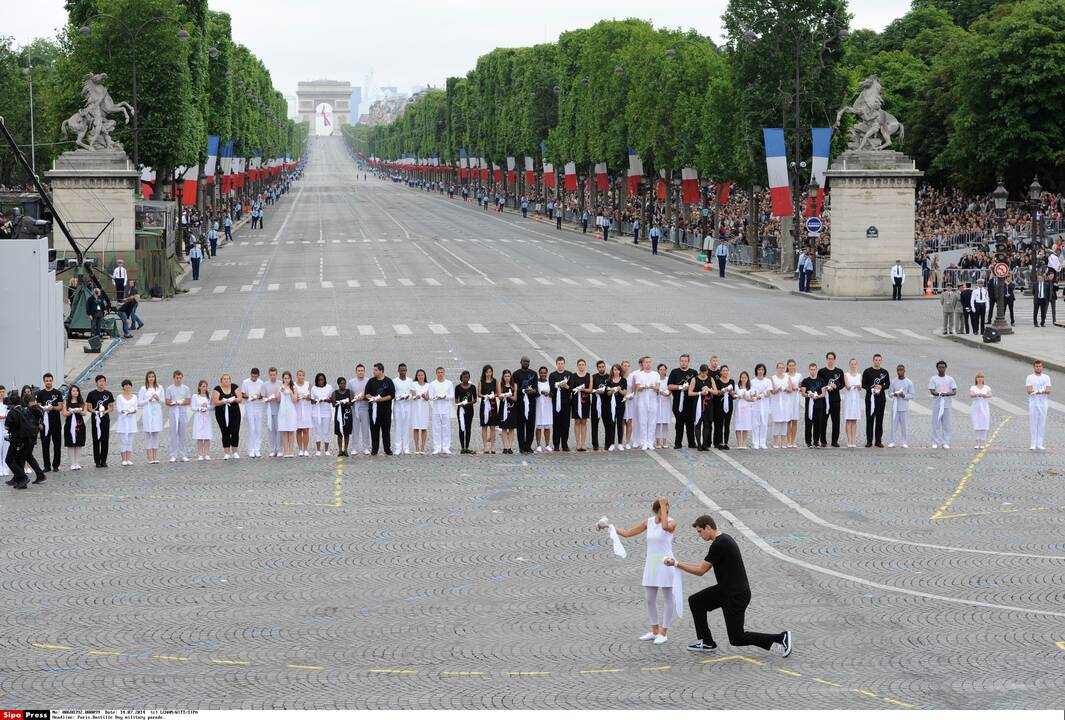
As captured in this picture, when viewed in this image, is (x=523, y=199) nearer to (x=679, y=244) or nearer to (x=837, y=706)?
(x=679, y=244)

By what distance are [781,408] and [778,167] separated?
1446 inches

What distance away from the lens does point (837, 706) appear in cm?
1305

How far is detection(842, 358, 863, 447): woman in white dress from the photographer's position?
27203 mm

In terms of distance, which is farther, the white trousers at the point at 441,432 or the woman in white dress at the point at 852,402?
the woman in white dress at the point at 852,402

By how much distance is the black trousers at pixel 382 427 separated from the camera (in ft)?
86.8

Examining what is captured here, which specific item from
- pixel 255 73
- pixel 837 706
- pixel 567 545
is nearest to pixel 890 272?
pixel 567 545

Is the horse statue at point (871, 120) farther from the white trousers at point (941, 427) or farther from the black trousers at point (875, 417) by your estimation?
the white trousers at point (941, 427)

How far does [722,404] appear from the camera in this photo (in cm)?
2673

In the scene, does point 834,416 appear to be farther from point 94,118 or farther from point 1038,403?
point 94,118

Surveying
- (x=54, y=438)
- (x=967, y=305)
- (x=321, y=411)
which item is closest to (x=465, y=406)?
(x=321, y=411)

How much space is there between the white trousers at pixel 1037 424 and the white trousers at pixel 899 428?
76.5 inches

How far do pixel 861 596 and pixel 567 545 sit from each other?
12.7 feet

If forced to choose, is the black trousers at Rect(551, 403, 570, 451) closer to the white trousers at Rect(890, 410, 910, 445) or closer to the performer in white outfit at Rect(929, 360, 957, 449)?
the white trousers at Rect(890, 410, 910, 445)

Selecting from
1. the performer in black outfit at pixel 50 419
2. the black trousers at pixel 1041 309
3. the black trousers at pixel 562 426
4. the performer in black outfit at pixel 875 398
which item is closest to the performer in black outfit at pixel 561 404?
the black trousers at pixel 562 426
